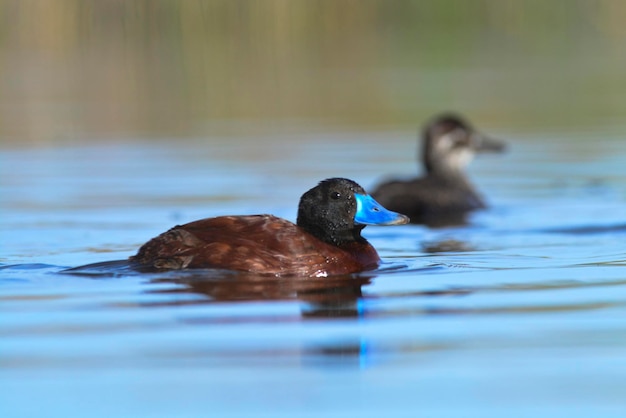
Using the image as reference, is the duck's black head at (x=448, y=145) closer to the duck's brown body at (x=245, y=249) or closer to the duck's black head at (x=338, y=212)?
the duck's black head at (x=338, y=212)

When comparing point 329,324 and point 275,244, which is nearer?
point 329,324

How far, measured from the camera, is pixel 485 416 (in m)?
4.55

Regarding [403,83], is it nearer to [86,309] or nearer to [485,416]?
[86,309]

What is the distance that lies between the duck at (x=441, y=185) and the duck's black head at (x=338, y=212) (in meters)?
3.55

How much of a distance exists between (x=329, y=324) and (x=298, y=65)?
2524 cm

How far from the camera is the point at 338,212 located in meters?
7.92

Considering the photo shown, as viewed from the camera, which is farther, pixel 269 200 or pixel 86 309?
pixel 269 200

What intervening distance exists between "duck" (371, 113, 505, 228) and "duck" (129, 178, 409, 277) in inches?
143

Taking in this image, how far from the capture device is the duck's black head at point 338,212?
Result: 789 centimetres

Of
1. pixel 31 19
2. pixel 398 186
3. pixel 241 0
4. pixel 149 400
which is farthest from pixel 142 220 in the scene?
pixel 241 0

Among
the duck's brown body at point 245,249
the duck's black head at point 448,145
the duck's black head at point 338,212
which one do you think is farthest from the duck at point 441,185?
the duck's brown body at point 245,249

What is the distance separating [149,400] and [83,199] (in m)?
8.05

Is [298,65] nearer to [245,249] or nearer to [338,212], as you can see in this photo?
[338,212]

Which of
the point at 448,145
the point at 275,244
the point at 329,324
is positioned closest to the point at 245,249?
the point at 275,244
